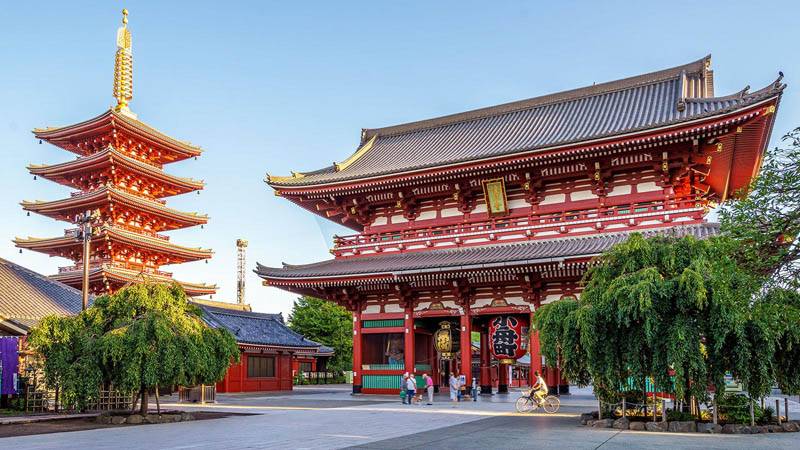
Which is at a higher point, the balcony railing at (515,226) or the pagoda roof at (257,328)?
the balcony railing at (515,226)

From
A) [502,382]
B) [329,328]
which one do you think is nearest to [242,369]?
[502,382]

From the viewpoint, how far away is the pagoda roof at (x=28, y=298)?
25.9m

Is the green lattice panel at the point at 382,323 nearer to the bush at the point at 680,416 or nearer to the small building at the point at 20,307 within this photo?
the small building at the point at 20,307

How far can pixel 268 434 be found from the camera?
16406 mm

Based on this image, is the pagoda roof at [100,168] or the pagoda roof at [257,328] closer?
the pagoda roof at [257,328]

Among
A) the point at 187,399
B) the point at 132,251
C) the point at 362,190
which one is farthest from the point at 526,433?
the point at 132,251

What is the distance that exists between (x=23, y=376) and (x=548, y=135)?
77.9 feet

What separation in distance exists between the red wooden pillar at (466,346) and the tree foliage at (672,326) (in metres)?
11.4

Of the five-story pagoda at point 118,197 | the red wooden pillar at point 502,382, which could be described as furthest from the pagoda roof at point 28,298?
the red wooden pillar at point 502,382

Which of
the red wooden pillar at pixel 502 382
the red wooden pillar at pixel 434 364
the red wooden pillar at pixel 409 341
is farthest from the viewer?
the red wooden pillar at pixel 502 382

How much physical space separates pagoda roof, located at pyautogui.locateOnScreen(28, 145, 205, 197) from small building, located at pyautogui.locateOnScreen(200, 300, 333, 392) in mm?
9817

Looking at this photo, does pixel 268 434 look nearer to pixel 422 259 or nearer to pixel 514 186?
pixel 422 259

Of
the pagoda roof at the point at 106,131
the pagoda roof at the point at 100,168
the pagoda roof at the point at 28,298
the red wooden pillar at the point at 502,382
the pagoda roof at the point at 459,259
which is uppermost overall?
the pagoda roof at the point at 106,131

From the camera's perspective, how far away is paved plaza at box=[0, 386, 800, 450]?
1410 centimetres
